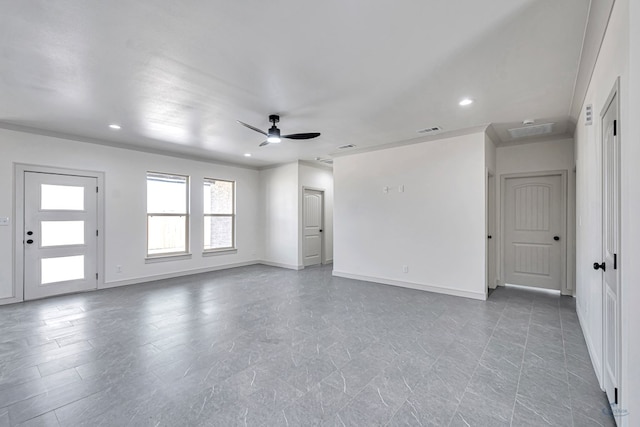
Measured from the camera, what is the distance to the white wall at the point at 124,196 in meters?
4.37

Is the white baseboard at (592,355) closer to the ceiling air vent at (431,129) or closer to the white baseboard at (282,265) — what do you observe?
the ceiling air vent at (431,129)

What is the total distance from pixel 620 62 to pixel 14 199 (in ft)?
22.9

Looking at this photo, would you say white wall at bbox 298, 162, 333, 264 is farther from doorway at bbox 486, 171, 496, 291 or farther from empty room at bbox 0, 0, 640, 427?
doorway at bbox 486, 171, 496, 291

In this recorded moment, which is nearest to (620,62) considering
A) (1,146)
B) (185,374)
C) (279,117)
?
(279,117)

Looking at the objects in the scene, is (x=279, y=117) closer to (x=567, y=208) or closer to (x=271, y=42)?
(x=271, y=42)

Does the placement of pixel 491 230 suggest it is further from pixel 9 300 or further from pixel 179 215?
pixel 9 300

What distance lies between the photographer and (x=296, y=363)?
2.57 meters

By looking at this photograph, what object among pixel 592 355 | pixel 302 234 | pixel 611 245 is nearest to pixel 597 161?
pixel 611 245

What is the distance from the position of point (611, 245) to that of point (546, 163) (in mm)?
3681

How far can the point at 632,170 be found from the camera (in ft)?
4.90

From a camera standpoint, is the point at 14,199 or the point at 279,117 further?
the point at 14,199

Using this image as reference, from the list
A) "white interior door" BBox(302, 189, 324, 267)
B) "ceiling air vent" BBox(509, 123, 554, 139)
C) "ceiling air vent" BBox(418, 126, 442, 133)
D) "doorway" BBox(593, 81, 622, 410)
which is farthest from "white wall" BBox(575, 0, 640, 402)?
"white interior door" BBox(302, 189, 324, 267)

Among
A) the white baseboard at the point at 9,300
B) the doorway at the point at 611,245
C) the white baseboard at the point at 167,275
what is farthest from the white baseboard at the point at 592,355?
the white baseboard at the point at 9,300

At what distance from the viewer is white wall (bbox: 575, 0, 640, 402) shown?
163 cm
